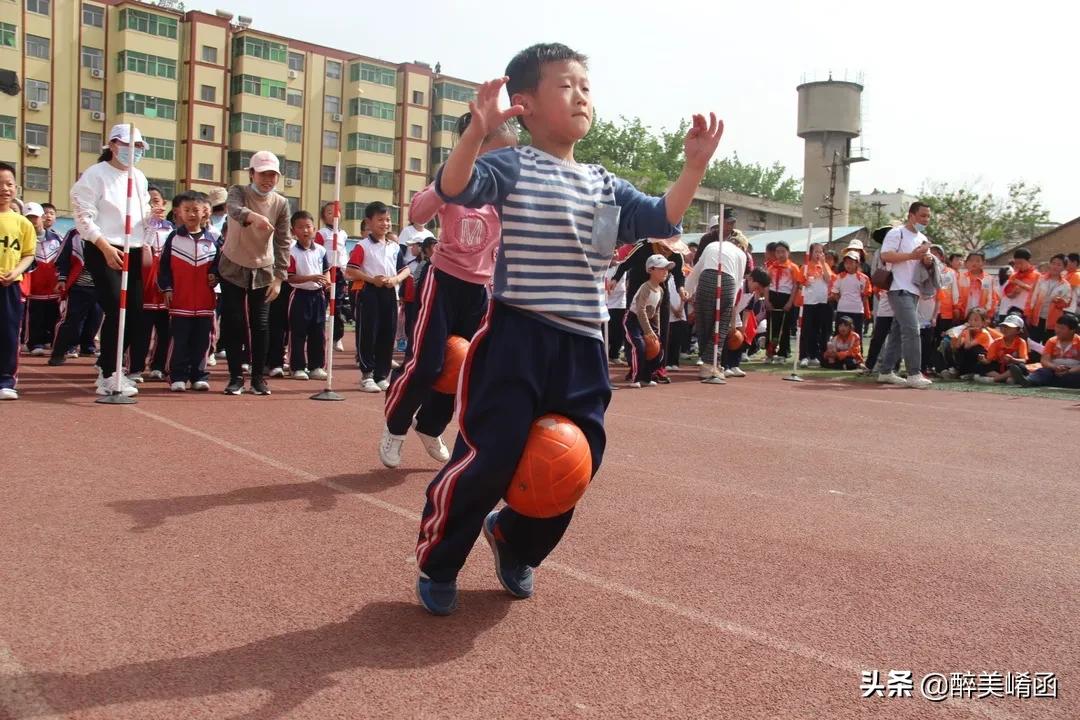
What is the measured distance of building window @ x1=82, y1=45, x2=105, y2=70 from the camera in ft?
194

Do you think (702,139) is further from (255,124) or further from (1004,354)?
(255,124)

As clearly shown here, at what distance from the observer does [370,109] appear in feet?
239

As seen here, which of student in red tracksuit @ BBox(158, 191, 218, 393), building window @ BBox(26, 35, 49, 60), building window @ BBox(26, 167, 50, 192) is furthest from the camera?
building window @ BBox(26, 35, 49, 60)

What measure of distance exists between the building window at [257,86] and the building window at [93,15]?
28.0 ft

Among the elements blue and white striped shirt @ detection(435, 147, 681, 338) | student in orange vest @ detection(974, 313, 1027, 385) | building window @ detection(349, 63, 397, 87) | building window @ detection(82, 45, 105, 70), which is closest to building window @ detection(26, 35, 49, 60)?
Answer: building window @ detection(82, 45, 105, 70)

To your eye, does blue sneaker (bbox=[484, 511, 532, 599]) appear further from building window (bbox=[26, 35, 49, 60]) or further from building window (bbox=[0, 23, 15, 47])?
building window (bbox=[26, 35, 49, 60])

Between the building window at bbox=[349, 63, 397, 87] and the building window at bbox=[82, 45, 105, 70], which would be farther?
the building window at bbox=[349, 63, 397, 87]

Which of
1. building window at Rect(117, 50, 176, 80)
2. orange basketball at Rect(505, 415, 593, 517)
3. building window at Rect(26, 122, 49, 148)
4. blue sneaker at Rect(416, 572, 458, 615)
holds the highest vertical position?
building window at Rect(117, 50, 176, 80)

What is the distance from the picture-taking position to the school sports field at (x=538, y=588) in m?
2.98

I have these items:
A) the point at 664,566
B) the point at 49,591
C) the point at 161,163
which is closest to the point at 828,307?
the point at 664,566

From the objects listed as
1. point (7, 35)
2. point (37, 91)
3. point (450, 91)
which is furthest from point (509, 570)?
point (450, 91)

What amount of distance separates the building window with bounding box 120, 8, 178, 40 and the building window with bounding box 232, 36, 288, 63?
4.57 meters

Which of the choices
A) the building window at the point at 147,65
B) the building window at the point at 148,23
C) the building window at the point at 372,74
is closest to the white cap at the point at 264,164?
the building window at the point at 147,65

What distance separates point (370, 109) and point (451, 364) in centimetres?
7034
